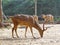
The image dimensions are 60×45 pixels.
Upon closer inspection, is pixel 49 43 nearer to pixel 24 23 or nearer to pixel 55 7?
pixel 24 23

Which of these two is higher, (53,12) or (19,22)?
(19,22)

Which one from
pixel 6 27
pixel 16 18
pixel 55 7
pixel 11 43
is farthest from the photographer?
pixel 55 7

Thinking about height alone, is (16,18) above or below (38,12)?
above

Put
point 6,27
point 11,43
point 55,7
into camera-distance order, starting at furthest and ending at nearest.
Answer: point 55,7 < point 6,27 < point 11,43

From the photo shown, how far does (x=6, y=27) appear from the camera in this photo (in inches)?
515

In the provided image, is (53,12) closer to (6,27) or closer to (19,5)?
(19,5)

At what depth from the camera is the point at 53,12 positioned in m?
21.2

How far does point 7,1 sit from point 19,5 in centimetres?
134

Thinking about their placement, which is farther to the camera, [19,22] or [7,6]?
[7,6]

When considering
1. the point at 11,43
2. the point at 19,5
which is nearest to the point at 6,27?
the point at 11,43

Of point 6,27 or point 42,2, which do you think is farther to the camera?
point 42,2

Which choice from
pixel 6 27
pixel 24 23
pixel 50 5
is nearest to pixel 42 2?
pixel 50 5

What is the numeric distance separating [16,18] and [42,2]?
510 inches

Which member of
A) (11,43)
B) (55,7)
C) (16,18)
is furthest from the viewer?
(55,7)
